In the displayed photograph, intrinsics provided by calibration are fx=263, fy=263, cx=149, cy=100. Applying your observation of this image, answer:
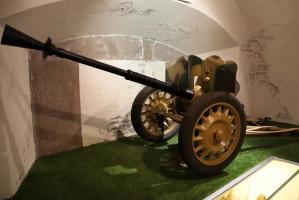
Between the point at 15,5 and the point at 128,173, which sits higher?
the point at 15,5

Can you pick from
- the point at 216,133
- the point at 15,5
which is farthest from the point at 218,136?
the point at 15,5

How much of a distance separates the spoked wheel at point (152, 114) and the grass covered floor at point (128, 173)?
0.13m

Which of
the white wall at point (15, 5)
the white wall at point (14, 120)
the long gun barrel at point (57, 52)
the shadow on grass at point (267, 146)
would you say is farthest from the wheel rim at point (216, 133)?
the white wall at point (15, 5)

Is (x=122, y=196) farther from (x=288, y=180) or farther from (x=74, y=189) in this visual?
(x=288, y=180)

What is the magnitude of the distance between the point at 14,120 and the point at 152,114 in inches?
47.5

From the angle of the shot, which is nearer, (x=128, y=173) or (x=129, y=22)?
(x=128, y=173)

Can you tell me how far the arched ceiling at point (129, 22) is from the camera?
6.73 feet

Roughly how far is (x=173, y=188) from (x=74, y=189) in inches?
27.0

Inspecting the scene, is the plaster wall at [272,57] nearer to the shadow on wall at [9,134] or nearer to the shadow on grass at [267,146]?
the shadow on grass at [267,146]

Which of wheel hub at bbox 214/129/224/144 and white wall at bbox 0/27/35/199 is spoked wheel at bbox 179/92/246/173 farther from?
white wall at bbox 0/27/35/199

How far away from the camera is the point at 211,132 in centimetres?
194

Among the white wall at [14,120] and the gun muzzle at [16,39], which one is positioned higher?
the gun muzzle at [16,39]

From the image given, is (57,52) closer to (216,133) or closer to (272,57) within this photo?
(216,133)

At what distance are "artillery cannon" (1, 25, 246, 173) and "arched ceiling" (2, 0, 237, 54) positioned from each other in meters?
0.58
